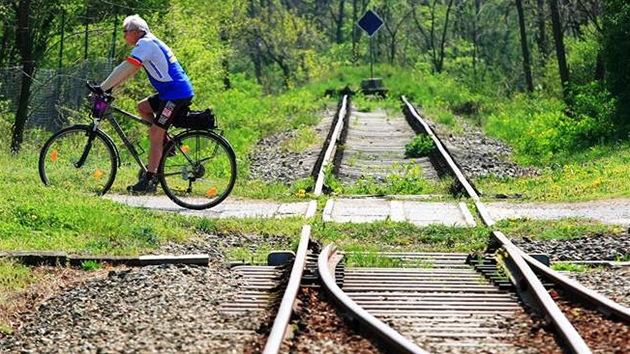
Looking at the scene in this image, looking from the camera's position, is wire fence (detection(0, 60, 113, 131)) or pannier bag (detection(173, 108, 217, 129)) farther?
wire fence (detection(0, 60, 113, 131))

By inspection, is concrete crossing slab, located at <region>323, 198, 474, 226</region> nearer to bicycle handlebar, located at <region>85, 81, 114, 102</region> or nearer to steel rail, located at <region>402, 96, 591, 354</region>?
steel rail, located at <region>402, 96, 591, 354</region>

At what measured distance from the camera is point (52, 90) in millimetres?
22625

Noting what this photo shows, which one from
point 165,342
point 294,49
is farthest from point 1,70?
point 294,49

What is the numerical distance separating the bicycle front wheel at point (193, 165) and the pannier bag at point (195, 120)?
0.08 m

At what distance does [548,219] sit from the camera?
11.9m

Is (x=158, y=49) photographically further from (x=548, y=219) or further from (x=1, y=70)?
(x=1, y=70)

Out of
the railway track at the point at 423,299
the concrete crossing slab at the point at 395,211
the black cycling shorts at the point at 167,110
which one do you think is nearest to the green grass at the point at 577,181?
the concrete crossing slab at the point at 395,211

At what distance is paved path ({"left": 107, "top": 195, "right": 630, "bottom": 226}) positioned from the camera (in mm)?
12031

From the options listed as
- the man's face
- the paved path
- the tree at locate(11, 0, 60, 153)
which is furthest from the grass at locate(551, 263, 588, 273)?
the tree at locate(11, 0, 60, 153)

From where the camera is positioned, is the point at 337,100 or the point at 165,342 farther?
the point at 337,100

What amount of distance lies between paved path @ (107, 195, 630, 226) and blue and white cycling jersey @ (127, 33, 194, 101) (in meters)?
1.24

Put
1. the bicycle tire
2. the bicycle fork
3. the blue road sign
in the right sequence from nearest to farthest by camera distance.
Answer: the bicycle fork
the bicycle tire
the blue road sign

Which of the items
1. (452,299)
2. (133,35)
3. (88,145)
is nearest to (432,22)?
(88,145)

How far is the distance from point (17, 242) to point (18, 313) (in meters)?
2.20
